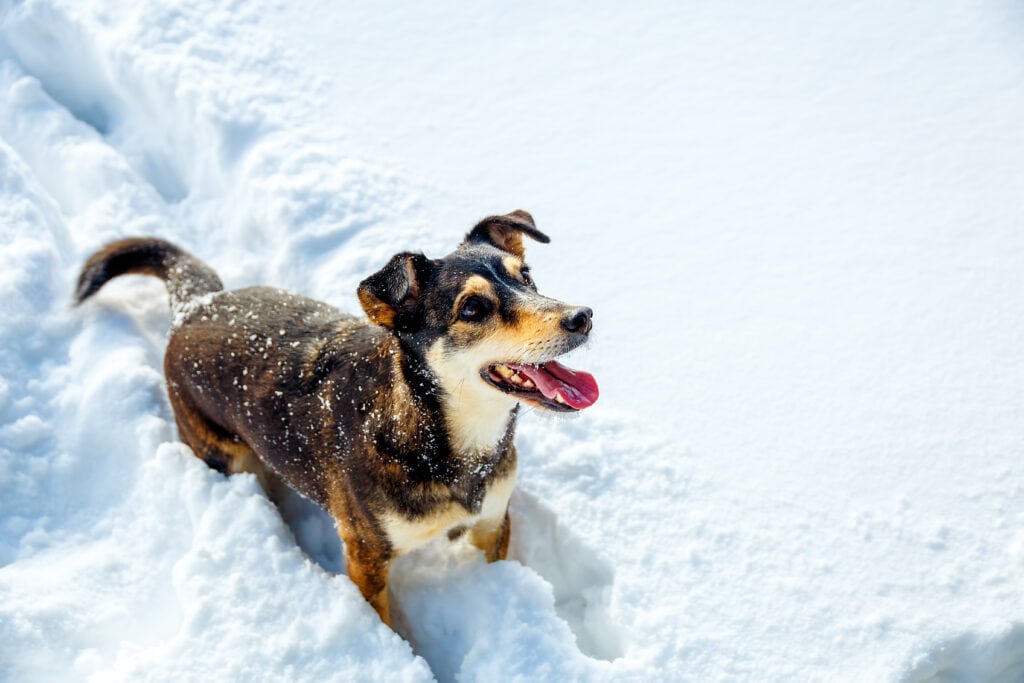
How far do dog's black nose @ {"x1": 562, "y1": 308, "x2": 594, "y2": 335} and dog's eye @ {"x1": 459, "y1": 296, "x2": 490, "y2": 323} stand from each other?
0.34 meters

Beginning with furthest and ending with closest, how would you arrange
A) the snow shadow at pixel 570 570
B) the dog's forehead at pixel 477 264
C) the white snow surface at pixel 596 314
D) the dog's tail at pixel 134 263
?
the dog's tail at pixel 134 263
the snow shadow at pixel 570 570
the white snow surface at pixel 596 314
the dog's forehead at pixel 477 264

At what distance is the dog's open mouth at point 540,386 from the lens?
311cm

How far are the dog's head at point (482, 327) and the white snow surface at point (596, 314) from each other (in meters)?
1.10

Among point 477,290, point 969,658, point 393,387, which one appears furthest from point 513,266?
point 969,658

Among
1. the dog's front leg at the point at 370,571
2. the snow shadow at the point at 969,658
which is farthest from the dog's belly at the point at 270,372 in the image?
the snow shadow at the point at 969,658

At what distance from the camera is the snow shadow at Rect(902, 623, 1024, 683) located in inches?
135

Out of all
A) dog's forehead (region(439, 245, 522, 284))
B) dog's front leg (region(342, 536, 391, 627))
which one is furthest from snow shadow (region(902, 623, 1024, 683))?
dog's forehead (region(439, 245, 522, 284))

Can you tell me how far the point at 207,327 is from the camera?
4.03m

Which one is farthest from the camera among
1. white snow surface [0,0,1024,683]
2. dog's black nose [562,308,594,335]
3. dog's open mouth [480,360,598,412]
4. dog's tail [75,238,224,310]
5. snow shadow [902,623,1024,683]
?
dog's tail [75,238,224,310]

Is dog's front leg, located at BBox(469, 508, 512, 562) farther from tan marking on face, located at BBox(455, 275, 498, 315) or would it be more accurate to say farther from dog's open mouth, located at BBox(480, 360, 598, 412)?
tan marking on face, located at BBox(455, 275, 498, 315)

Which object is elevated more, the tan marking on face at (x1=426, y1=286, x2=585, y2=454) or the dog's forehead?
the dog's forehead

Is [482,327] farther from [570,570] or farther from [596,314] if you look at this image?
[596,314]

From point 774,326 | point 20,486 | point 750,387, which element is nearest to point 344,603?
point 20,486

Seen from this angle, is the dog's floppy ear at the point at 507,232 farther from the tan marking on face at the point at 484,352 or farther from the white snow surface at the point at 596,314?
the white snow surface at the point at 596,314
